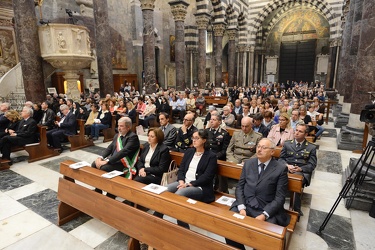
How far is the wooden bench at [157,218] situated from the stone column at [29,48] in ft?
18.7

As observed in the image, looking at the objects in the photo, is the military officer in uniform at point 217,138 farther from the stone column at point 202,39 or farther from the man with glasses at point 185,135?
the stone column at point 202,39

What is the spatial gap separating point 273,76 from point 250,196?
26271 millimetres

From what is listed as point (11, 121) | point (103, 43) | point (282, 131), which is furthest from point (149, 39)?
point (282, 131)

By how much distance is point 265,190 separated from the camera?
2.45 m

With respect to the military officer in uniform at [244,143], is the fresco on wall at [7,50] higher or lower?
higher

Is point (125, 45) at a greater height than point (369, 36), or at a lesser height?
greater

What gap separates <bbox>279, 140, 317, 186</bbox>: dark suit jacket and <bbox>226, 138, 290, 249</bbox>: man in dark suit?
1000 millimetres

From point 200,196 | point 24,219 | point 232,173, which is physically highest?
→ point 232,173

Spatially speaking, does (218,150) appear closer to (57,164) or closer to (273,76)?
(57,164)

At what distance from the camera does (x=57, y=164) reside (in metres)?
5.21

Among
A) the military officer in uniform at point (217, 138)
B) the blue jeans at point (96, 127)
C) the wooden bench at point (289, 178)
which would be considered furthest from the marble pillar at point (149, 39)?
the wooden bench at point (289, 178)

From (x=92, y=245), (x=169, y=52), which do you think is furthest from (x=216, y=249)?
(x=169, y=52)

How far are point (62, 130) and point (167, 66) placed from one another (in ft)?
48.1

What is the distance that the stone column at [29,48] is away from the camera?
7.04 m
